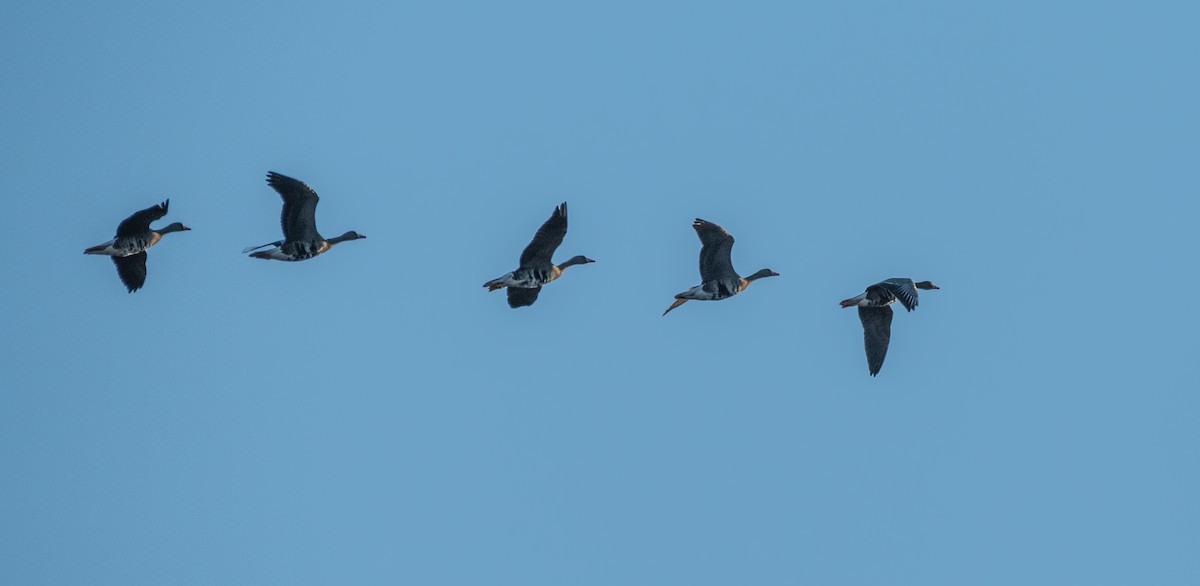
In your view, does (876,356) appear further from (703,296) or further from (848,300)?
(703,296)

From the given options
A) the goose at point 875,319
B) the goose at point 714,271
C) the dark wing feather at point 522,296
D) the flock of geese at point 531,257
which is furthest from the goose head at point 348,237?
the goose at point 875,319

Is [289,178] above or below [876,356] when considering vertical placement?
above

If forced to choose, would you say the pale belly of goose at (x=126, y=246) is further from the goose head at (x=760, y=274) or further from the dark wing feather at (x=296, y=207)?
the goose head at (x=760, y=274)

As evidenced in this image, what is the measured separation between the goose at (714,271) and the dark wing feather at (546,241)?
333cm

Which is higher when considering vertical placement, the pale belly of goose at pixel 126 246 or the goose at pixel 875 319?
the pale belly of goose at pixel 126 246

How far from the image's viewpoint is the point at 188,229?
52.2 metres

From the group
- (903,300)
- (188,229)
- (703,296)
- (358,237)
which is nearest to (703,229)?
(703,296)

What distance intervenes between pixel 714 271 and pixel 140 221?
14961mm

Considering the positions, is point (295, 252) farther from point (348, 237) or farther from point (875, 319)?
point (875, 319)

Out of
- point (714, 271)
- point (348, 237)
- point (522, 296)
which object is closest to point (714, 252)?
point (714, 271)

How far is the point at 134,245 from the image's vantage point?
170ft

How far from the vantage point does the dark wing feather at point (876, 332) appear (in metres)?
51.7

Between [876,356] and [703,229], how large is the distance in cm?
603

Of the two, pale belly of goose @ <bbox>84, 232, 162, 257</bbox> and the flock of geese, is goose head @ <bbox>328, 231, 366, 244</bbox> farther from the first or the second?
pale belly of goose @ <bbox>84, 232, 162, 257</bbox>
